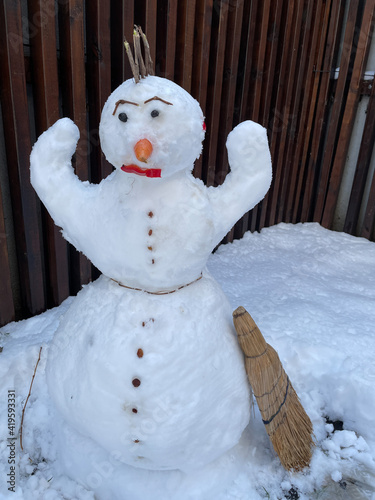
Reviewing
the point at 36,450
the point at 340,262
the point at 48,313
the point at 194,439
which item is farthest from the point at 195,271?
the point at 340,262

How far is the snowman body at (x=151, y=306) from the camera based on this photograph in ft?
3.91

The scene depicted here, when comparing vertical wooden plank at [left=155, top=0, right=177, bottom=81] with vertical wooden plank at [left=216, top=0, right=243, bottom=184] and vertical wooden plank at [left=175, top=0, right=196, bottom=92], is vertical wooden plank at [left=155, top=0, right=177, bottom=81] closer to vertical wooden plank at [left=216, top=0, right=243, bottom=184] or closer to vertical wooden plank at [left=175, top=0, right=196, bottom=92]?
vertical wooden plank at [left=175, top=0, right=196, bottom=92]

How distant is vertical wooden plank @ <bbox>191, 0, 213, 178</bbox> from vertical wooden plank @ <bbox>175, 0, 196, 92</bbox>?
74 mm

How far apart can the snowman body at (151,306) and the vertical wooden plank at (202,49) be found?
1.75 m

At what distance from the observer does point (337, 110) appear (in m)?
3.98

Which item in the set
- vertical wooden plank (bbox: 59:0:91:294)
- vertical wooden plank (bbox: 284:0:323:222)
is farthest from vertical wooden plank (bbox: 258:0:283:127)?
vertical wooden plank (bbox: 59:0:91:294)

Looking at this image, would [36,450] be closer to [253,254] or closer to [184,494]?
[184,494]

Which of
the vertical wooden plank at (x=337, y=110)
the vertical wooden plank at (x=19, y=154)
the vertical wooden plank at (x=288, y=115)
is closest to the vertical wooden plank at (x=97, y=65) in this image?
the vertical wooden plank at (x=19, y=154)

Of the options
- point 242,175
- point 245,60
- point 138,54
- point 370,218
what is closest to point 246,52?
point 245,60

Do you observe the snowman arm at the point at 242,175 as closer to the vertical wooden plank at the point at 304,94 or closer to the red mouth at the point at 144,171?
the red mouth at the point at 144,171

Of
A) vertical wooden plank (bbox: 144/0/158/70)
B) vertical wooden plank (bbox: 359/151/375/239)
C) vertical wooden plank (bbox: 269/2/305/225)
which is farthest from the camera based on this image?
vertical wooden plank (bbox: 359/151/375/239)

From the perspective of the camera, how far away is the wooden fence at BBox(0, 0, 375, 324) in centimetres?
205

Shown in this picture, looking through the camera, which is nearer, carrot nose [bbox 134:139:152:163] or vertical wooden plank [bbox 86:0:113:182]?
carrot nose [bbox 134:139:152:163]

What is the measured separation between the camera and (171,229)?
46.6 inches
